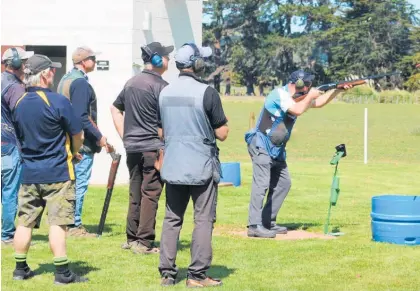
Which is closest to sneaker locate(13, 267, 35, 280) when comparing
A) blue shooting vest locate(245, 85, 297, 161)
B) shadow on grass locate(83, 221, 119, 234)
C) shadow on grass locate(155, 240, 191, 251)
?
shadow on grass locate(155, 240, 191, 251)

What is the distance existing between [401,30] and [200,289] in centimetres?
9427

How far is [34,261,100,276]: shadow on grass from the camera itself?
8258mm

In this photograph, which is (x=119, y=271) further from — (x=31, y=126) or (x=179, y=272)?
(x=31, y=126)

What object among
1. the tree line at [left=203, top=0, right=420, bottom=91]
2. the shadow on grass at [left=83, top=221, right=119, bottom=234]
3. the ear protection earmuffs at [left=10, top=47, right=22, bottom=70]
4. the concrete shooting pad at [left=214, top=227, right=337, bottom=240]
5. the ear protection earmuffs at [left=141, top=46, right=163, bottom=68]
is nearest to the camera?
the ear protection earmuffs at [left=141, top=46, right=163, bottom=68]

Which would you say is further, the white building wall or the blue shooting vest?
the white building wall

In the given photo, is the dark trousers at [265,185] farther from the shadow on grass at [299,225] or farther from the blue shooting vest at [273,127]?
the shadow on grass at [299,225]

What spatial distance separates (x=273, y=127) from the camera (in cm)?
1030

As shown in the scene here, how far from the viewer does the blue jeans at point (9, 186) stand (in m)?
9.52

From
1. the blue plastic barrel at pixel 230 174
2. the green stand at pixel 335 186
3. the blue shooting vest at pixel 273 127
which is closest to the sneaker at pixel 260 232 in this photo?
the green stand at pixel 335 186

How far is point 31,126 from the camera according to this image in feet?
24.7

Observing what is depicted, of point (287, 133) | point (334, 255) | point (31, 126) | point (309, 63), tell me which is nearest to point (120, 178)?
point (287, 133)

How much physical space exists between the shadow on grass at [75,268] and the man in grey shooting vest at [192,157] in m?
0.96

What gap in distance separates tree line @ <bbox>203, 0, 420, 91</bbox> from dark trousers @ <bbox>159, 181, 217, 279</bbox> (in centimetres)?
8590

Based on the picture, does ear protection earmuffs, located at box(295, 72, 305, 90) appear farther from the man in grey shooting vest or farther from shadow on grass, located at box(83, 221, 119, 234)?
shadow on grass, located at box(83, 221, 119, 234)
